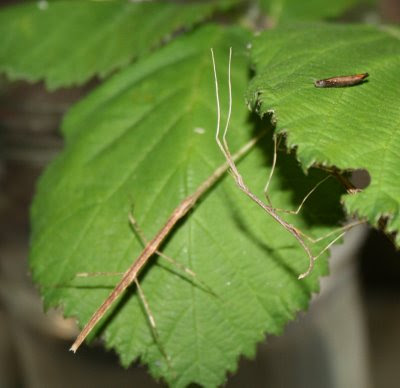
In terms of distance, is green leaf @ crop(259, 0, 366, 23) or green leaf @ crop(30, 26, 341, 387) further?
green leaf @ crop(259, 0, 366, 23)

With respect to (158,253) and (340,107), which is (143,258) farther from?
(340,107)

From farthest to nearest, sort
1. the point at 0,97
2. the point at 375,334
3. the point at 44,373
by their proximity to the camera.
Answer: the point at 375,334 < the point at 44,373 < the point at 0,97

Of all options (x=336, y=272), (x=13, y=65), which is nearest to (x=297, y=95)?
(x=13, y=65)

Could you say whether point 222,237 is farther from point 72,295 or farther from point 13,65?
point 13,65

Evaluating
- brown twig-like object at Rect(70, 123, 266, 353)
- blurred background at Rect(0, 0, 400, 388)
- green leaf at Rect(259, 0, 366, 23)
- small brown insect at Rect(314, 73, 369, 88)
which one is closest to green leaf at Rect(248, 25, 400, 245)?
small brown insect at Rect(314, 73, 369, 88)

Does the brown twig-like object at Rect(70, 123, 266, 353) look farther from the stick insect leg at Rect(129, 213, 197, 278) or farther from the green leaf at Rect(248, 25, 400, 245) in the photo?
the green leaf at Rect(248, 25, 400, 245)

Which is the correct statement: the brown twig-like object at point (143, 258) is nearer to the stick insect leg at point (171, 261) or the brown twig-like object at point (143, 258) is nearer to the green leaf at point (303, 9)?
the stick insect leg at point (171, 261)
